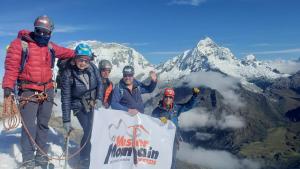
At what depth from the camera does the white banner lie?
1527 centimetres

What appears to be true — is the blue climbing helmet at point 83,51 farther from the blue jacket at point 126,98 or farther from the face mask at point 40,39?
the blue jacket at point 126,98

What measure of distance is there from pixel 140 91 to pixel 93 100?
3.57m

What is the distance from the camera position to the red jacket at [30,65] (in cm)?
1406

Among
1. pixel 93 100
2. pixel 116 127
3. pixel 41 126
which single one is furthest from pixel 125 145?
pixel 41 126

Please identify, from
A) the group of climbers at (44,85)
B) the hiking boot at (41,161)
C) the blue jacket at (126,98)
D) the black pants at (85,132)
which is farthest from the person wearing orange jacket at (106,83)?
the hiking boot at (41,161)

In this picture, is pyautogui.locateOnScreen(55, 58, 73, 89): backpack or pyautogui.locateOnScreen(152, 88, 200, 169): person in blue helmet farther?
pyautogui.locateOnScreen(152, 88, 200, 169): person in blue helmet

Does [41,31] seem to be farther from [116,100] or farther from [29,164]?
[29,164]

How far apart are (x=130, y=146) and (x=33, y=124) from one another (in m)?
3.90

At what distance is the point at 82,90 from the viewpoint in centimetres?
1605

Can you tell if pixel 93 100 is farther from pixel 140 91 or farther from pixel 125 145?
pixel 140 91

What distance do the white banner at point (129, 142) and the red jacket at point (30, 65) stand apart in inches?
100

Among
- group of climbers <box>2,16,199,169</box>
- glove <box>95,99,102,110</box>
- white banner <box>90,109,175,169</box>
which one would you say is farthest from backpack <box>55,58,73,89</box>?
white banner <box>90,109,175,169</box>

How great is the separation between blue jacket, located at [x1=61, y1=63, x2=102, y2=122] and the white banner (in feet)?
3.56

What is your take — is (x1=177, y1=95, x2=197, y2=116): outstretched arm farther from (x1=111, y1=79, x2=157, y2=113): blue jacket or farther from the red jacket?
the red jacket
